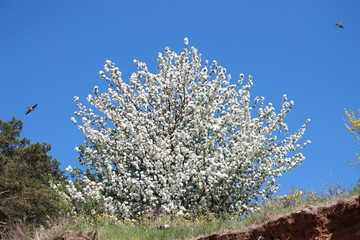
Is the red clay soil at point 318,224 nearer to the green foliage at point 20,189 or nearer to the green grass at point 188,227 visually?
the green grass at point 188,227

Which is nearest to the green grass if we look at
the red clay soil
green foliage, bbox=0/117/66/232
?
the red clay soil

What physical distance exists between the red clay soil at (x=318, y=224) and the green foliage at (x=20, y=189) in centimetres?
993

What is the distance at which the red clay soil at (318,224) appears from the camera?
9.44 metres

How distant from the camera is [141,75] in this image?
2114 centimetres

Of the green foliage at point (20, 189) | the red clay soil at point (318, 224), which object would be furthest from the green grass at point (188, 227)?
the green foliage at point (20, 189)

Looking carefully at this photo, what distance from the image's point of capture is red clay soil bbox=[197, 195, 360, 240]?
9.44m

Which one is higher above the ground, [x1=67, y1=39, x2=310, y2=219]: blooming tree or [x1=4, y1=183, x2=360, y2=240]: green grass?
[x1=67, y1=39, x2=310, y2=219]: blooming tree

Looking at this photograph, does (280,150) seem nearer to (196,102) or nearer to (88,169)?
(196,102)

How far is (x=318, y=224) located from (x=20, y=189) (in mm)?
14502

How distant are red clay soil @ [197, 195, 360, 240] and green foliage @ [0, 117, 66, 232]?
9.93 metres

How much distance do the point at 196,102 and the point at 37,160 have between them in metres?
10.9

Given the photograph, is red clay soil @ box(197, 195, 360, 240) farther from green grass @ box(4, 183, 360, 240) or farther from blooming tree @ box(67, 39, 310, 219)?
blooming tree @ box(67, 39, 310, 219)

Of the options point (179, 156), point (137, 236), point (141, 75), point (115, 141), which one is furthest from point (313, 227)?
point (141, 75)

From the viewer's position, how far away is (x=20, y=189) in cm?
2017
